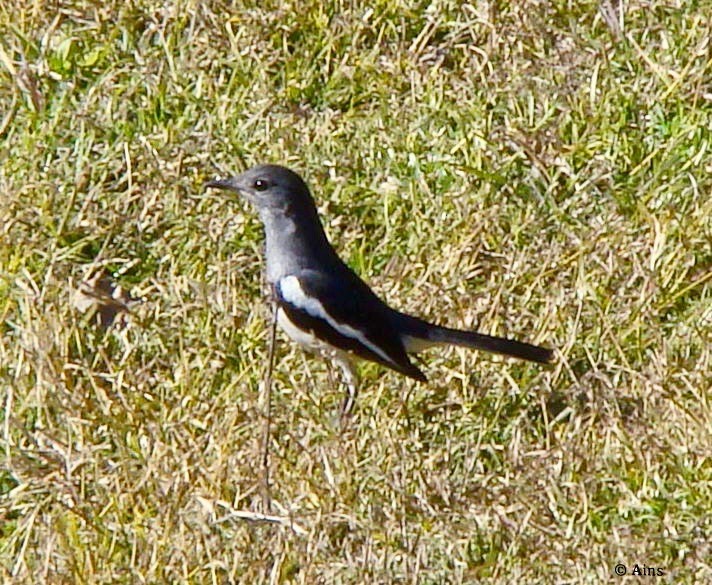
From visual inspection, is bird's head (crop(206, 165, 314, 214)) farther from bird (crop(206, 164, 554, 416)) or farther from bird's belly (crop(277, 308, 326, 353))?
bird's belly (crop(277, 308, 326, 353))

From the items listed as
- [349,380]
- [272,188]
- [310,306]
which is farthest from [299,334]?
[272,188]

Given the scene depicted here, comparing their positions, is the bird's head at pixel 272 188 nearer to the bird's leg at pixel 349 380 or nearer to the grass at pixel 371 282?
the grass at pixel 371 282

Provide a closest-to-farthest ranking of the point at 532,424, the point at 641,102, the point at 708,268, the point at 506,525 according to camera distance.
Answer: the point at 506,525 → the point at 532,424 → the point at 708,268 → the point at 641,102

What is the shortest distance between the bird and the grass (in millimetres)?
170

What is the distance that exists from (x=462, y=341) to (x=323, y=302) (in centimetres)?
62

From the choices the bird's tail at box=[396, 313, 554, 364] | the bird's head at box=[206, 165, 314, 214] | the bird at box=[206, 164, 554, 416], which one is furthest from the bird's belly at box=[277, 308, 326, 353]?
the bird's head at box=[206, 165, 314, 214]

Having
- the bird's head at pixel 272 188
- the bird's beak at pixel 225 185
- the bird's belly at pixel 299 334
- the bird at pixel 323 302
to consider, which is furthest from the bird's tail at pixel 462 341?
the bird's beak at pixel 225 185

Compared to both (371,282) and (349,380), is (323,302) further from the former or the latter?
(371,282)

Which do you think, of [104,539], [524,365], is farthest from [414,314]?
[104,539]

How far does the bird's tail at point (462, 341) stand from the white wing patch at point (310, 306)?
173 millimetres

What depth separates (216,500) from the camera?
7375 millimetres

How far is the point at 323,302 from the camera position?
814cm

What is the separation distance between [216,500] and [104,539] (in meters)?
0.42

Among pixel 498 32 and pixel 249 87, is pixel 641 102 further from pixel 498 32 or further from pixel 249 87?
pixel 249 87
